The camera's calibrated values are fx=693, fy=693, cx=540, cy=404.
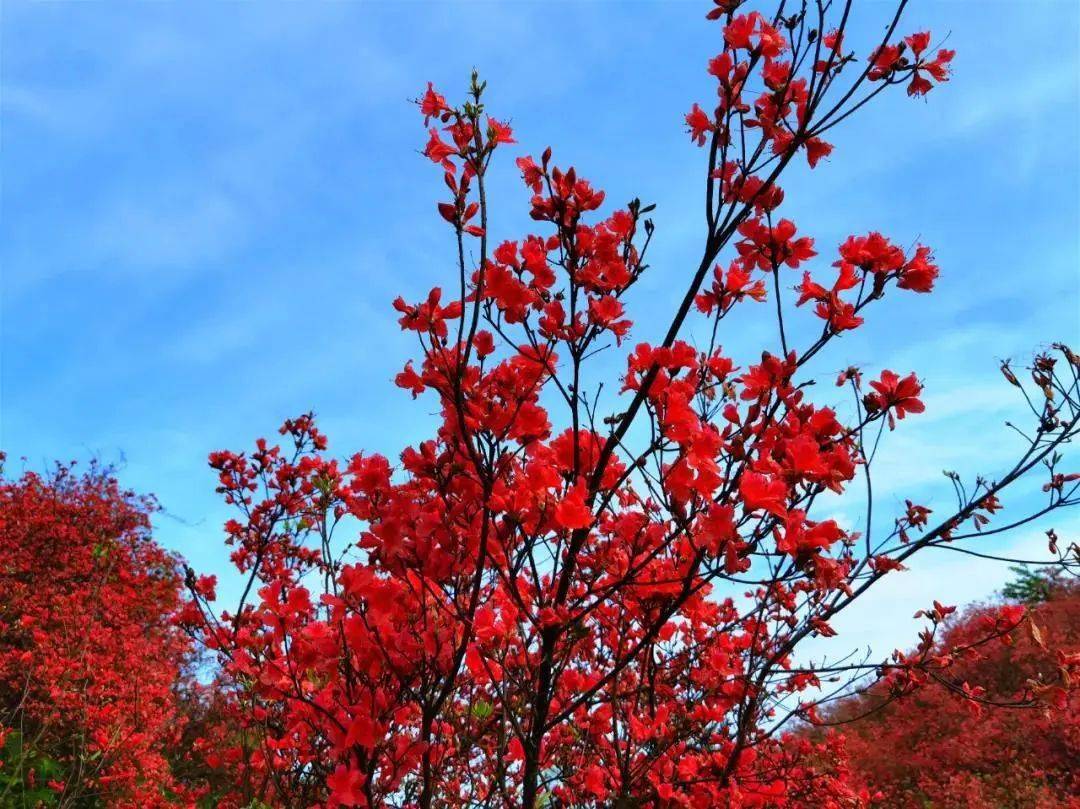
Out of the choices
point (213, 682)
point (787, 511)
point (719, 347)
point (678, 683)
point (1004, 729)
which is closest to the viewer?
point (787, 511)

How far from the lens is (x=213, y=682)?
1377cm

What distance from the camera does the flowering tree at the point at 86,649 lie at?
23.5 ft

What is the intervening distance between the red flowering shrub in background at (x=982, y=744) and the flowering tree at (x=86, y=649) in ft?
27.5

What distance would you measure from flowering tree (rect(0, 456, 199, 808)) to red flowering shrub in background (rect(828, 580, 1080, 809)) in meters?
8.40

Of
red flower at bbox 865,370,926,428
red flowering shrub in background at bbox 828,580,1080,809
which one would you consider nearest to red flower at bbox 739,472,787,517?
red flower at bbox 865,370,926,428

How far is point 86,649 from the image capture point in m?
6.18

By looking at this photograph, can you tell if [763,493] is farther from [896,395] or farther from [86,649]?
[86,649]

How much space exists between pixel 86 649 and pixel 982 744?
12940 mm

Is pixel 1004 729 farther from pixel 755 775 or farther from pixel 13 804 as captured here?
pixel 13 804

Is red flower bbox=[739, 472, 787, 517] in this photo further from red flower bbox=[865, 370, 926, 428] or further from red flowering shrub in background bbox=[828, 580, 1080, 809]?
red flowering shrub in background bbox=[828, 580, 1080, 809]

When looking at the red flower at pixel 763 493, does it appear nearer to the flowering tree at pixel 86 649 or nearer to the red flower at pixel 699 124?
the red flower at pixel 699 124

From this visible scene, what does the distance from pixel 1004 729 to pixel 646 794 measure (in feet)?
39.7

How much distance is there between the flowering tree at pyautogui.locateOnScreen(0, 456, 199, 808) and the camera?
716 cm

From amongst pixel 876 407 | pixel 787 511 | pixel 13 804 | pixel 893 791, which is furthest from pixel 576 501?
pixel 893 791
